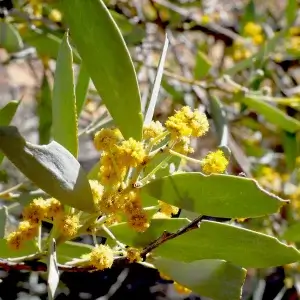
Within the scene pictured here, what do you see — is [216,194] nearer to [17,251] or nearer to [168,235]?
[168,235]

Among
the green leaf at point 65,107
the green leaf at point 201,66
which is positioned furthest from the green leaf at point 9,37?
the green leaf at point 65,107

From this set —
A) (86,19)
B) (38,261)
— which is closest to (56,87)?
(86,19)

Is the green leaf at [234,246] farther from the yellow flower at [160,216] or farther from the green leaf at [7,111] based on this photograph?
the green leaf at [7,111]

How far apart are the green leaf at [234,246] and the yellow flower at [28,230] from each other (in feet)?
0.54

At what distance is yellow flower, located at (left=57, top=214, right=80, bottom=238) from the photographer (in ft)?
2.19

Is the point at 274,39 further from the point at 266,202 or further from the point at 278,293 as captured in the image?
the point at 266,202

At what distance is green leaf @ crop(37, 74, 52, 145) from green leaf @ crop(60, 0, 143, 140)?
62cm

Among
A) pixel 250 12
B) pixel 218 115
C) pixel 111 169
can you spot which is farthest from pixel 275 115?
pixel 111 169

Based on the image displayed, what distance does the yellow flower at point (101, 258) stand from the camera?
2.17 ft

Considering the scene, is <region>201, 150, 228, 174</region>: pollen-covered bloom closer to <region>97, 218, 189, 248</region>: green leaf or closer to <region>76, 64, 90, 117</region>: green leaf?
<region>97, 218, 189, 248</region>: green leaf

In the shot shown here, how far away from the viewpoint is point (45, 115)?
1374 millimetres

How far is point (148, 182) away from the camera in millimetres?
662

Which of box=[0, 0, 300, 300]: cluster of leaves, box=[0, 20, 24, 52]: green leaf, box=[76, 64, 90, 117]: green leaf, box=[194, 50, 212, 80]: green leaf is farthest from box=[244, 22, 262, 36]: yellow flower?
box=[0, 0, 300, 300]: cluster of leaves

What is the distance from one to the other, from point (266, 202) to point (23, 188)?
618 mm
